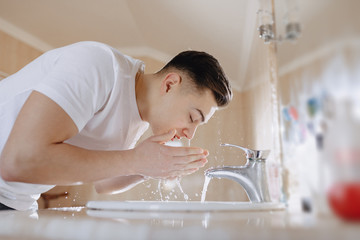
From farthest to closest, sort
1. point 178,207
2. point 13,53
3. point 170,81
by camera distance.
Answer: point 13,53 → point 170,81 → point 178,207

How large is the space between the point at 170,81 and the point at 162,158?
28 cm

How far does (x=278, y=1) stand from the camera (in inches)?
26.6

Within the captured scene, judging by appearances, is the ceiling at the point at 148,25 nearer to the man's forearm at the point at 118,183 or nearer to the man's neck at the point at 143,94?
the man's neck at the point at 143,94

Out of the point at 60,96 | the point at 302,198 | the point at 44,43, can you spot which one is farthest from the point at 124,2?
the point at 302,198

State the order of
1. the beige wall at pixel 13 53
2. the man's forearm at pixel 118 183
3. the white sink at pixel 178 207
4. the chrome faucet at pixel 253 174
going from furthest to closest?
the beige wall at pixel 13 53 < the man's forearm at pixel 118 183 < the chrome faucet at pixel 253 174 < the white sink at pixel 178 207

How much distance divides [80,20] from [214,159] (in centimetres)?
117

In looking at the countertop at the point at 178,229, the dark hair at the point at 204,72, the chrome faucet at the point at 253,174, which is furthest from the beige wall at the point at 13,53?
the countertop at the point at 178,229

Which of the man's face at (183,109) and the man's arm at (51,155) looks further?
the man's face at (183,109)

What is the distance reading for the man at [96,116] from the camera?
2.27 feet

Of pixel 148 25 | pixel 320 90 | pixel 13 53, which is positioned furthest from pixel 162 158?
pixel 13 53

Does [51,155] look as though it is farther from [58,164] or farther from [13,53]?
[13,53]

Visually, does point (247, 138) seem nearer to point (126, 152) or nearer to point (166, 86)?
point (166, 86)

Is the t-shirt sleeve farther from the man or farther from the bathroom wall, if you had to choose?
the bathroom wall

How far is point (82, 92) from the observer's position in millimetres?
755
